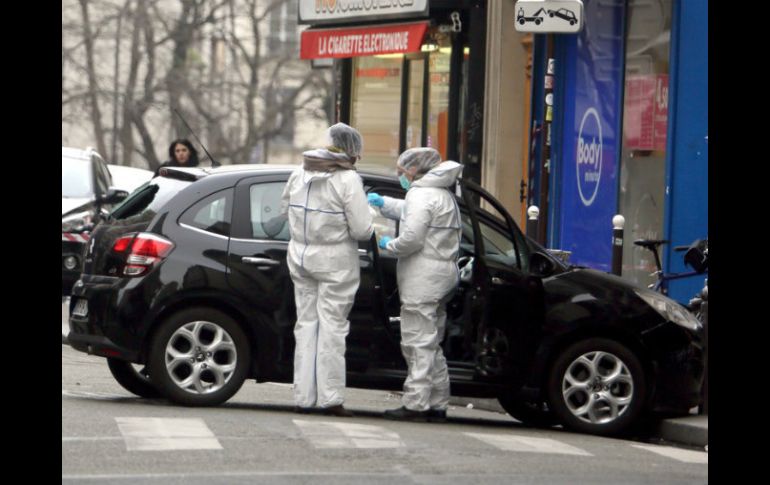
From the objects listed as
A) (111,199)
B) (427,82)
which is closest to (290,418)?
(111,199)

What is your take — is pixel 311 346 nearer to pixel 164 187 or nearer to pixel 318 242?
pixel 318 242

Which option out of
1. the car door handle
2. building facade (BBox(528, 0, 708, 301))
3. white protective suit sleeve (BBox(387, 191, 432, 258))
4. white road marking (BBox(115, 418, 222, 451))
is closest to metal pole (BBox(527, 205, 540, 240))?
building facade (BBox(528, 0, 708, 301))

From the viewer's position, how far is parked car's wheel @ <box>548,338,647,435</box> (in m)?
10.8

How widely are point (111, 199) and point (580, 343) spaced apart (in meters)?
9.24

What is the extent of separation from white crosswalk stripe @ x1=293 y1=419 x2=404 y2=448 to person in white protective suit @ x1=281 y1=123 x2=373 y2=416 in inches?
19.9

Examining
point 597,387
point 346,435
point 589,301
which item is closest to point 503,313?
point 589,301

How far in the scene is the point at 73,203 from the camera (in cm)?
1998

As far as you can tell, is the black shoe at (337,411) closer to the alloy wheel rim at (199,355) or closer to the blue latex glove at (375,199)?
the alloy wheel rim at (199,355)

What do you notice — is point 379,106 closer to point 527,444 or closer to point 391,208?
point 391,208

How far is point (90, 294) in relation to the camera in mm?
10633

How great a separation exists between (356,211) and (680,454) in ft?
7.59

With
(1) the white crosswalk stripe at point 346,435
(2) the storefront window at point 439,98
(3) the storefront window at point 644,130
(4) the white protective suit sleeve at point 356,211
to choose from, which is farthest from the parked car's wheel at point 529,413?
(2) the storefront window at point 439,98
